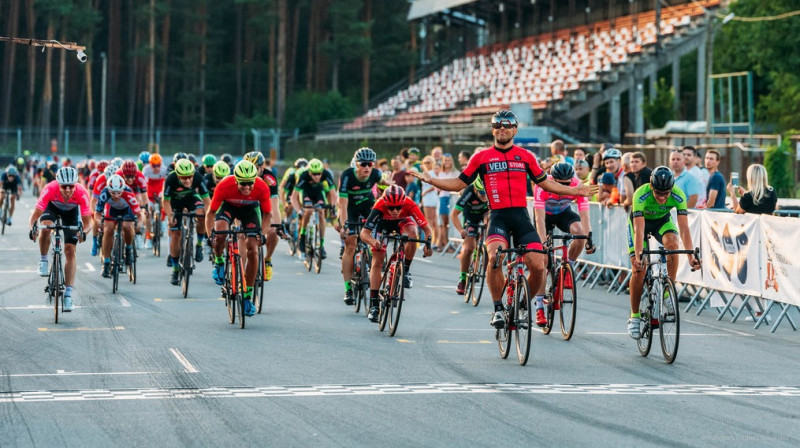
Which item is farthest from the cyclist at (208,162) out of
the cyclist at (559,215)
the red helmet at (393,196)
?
the red helmet at (393,196)

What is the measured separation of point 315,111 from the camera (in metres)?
86.4

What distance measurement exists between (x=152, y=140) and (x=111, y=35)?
30.1 m

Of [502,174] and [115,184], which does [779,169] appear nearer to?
[115,184]

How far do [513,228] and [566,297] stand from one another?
5.59 ft

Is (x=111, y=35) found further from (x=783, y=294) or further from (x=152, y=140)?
(x=783, y=294)

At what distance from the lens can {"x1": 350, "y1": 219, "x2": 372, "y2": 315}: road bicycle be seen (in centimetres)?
1508

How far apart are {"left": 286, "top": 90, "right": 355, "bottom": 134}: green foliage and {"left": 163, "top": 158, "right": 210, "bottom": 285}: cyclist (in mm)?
66503

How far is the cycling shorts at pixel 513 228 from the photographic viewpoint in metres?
11.9

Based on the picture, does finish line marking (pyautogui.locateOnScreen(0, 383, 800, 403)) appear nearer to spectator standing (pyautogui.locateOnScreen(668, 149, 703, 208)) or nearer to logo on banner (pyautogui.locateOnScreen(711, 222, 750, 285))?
logo on banner (pyautogui.locateOnScreen(711, 222, 750, 285))

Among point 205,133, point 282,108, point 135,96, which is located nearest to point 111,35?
point 135,96

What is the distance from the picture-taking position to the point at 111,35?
344 feet

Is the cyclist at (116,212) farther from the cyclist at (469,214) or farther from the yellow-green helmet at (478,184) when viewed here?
the yellow-green helmet at (478,184)

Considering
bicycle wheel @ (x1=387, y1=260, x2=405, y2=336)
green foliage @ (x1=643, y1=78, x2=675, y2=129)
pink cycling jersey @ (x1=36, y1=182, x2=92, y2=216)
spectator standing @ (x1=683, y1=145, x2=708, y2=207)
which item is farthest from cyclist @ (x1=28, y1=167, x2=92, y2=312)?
green foliage @ (x1=643, y1=78, x2=675, y2=129)

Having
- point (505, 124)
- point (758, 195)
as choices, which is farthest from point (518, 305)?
point (758, 195)
